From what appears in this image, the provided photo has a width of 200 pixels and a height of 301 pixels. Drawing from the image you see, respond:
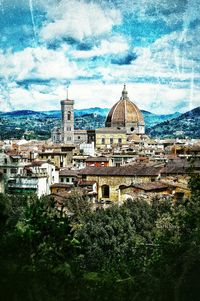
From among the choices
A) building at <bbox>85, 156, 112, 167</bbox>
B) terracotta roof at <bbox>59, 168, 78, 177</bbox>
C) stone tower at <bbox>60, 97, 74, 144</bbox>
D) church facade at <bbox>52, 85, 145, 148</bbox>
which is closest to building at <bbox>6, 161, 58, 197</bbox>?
terracotta roof at <bbox>59, 168, 78, 177</bbox>

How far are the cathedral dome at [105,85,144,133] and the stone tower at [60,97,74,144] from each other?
478 centimetres

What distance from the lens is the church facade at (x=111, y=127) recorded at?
4569 centimetres

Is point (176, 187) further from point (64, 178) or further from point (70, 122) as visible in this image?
point (70, 122)

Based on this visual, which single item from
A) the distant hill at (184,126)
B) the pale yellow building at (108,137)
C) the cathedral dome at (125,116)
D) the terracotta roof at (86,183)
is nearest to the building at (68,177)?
the terracotta roof at (86,183)

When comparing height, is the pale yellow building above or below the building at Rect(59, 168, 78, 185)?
above

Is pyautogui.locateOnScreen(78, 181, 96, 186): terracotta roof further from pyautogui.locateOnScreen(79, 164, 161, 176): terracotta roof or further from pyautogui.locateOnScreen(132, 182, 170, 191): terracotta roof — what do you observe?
pyautogui.locateOnScreen(132, 182, 170, 191): terracotta roof

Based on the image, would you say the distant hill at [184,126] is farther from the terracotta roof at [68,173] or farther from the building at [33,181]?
the building at [33,181]

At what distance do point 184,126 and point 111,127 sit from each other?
17066 mm

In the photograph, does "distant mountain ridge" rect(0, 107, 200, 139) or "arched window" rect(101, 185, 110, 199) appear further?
"distant mountain ridge" rect(0, 107, 200, 139)

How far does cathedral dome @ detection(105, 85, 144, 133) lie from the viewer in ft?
181

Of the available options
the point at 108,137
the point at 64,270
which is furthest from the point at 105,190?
the point at 108,137

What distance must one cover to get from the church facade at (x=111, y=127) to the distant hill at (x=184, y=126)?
3565 mm

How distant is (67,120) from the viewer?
52125 mm

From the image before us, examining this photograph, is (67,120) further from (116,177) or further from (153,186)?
(153,186)
